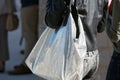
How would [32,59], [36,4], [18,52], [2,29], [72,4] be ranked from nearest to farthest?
[72,4] < [32,59] < [36,4] < [2,29] < [18,52]

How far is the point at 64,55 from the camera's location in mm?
3102

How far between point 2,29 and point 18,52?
136 cm

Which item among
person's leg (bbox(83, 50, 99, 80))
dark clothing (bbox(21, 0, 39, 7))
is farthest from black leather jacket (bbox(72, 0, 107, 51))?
dark clothing (bbox(21, 0, 39, 7))

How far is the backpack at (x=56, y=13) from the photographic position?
10.0ft

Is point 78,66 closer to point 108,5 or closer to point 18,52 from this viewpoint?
point 108,5

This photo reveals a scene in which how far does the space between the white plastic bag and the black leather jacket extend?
0.29 feet

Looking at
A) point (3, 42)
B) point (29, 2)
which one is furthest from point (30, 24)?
point (3, 42)

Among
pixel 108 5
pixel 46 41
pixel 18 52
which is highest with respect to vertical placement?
pixel 108 5

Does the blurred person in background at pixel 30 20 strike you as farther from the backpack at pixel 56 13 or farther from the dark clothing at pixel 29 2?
the backpack at pixel 56 13

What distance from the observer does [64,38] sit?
3.12 m

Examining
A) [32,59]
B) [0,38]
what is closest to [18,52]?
[0,38]

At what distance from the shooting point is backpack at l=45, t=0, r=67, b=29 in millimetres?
3059

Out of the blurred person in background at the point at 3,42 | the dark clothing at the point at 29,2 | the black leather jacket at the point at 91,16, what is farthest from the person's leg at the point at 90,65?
the blurred person in background at the point at 3,42

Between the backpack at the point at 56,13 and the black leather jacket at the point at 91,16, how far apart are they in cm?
13
